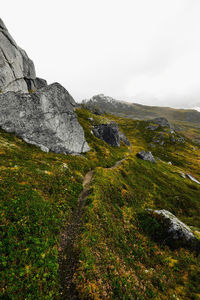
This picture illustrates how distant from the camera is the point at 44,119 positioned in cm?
3388

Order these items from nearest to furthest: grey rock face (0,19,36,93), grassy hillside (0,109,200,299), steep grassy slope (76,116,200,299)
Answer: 1. grassy hillside (0,109,200,299)
2. steep grassy slope (76,116,200,299)
3. grey rock face (0,19,36,93)

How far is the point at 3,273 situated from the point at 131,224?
59.3ft

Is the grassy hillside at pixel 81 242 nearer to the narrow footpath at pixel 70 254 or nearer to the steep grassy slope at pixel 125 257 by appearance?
the steep grassy slope at pixel 125 257

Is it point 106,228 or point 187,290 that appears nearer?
point 187,290

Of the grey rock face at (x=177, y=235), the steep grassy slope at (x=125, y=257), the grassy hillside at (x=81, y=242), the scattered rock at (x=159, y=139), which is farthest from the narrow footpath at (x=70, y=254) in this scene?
the scattered rock at (x=159, y=139)

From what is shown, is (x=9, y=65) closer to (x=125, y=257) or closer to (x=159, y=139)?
(x=125, y=257)

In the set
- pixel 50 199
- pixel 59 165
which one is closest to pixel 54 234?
pixel 50 199

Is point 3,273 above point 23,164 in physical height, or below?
below

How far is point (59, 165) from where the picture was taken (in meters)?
26.6

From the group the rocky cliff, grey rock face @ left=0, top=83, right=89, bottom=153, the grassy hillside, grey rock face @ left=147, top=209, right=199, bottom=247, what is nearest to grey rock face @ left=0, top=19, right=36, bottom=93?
the rocky cliff

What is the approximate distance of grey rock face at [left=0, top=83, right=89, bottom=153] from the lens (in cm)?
2984

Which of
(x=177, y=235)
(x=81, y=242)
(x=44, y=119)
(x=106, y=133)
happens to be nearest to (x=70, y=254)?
(x=81, y=242)

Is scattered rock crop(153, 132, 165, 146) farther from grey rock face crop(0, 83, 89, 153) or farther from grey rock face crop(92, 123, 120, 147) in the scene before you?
grey rock face crop(0, 83, 89, 153)

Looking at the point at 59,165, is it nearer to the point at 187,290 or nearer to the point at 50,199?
the point at 50,199
